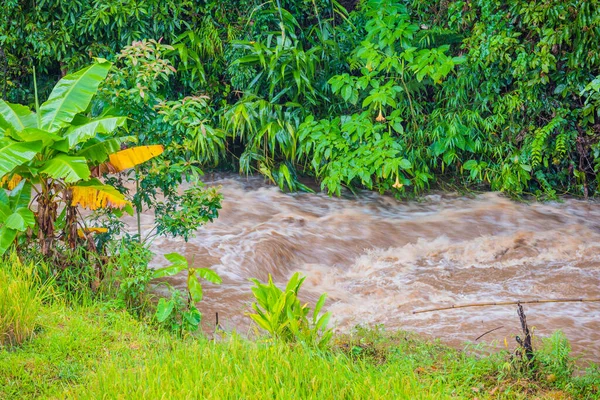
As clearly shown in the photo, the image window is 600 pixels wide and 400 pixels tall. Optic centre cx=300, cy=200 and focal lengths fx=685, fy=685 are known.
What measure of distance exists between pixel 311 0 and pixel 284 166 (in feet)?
6.58

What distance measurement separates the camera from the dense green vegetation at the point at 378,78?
7.07m

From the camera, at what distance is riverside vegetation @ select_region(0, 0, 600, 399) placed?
11.0 ft

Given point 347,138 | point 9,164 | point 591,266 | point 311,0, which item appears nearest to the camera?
point 9,164

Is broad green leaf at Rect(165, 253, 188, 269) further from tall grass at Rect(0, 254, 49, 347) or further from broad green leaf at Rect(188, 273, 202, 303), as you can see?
tall grass at Rect(0, 254, 49, 347)

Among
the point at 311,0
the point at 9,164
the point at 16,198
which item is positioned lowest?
the point at 16,198

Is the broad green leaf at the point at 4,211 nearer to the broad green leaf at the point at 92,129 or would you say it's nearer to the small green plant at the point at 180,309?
the broad green leaf at the point at 92,129

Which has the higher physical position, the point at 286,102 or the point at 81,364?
the point at 286,102

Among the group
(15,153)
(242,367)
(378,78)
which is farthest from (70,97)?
(378,78)

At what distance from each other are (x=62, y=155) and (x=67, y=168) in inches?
7.9

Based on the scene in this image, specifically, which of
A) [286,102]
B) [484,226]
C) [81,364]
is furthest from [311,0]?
[81,364]

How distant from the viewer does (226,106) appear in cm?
787

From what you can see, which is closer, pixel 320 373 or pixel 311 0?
pixel 320 373

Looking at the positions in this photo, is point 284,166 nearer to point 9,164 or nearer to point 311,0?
point 311,0

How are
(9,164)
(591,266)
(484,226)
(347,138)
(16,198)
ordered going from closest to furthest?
1. (9,164)
2. (16,198)
3. (591,266)
4. (484,226)
5. (347,138)
